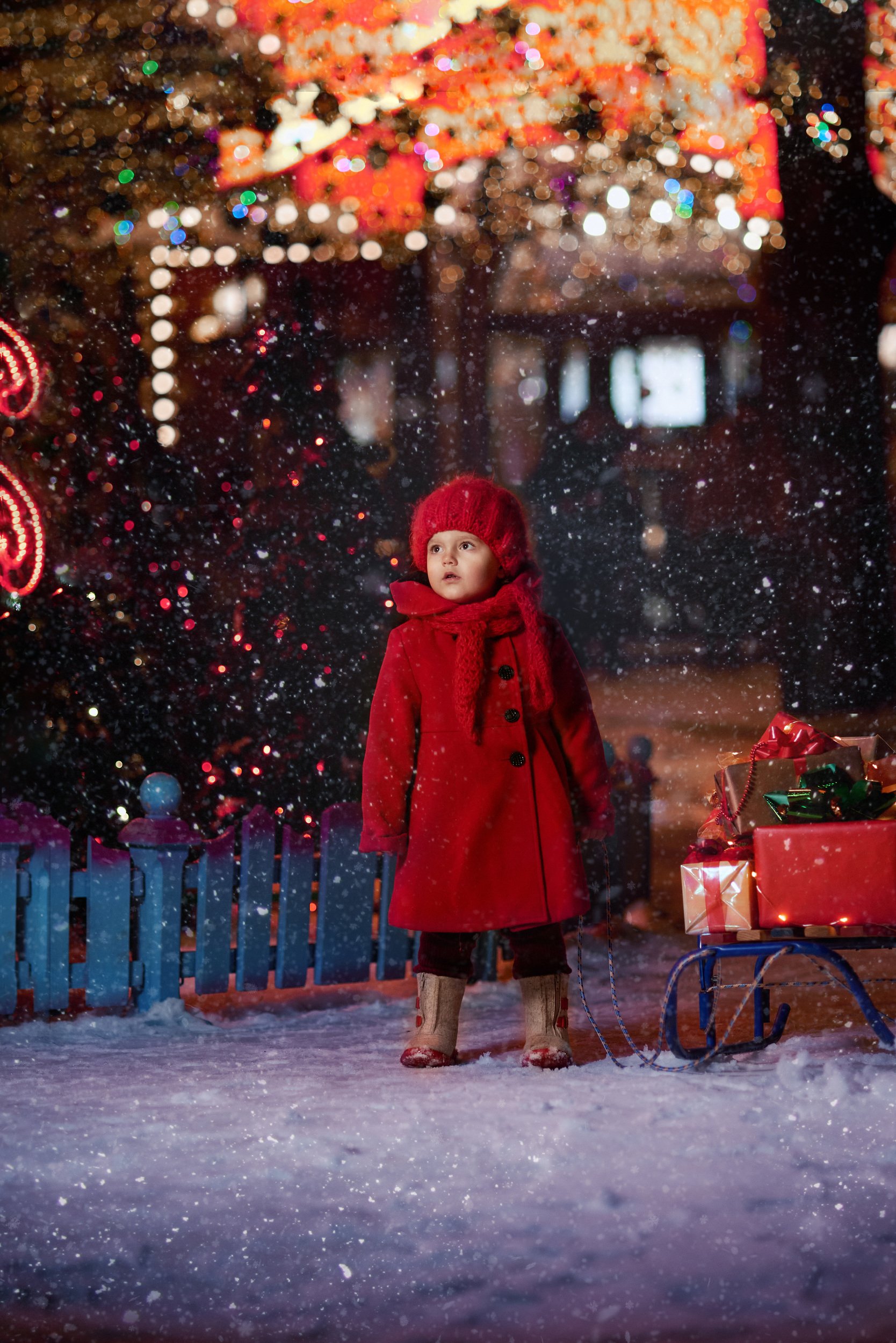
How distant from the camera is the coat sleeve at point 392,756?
308 cm

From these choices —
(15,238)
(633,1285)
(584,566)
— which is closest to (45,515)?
(15,238)

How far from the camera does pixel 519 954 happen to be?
3072 millimetres

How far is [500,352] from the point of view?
480 inches

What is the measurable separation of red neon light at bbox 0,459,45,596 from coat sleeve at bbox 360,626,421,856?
2134mm

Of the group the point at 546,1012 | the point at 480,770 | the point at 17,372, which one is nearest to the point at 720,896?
the point at 546,1012

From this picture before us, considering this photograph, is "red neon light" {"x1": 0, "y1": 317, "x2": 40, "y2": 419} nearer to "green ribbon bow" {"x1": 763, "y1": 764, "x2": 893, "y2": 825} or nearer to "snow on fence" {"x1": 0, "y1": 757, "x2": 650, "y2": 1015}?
"snow on fence" {"x1": 0, "y1": 757, "x2": 650, "y2": 1015}

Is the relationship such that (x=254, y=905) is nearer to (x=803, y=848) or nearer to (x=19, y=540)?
(x=19, y=540)

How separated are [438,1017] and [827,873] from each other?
40.9 inches

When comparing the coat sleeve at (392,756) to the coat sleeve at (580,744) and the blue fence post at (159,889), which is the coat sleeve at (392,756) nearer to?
the coat sleeve at (580,744)

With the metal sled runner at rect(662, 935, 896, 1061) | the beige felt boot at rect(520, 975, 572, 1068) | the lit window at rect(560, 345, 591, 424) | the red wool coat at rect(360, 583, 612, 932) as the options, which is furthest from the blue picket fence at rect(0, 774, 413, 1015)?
the lit window at rect(560, 345, 591, 424)

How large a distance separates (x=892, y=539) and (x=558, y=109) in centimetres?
470

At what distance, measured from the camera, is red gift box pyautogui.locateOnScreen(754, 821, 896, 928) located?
8.75ft

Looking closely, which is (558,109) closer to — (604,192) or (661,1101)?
(604,192)

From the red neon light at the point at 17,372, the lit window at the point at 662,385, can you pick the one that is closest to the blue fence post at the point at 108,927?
the red neon light at the point at 17,372
